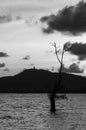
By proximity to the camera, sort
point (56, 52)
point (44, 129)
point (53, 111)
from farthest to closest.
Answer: point (53, 111)
point (56, 52)
point (44, 129)

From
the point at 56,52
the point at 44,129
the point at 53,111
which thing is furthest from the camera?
the point at 53,111

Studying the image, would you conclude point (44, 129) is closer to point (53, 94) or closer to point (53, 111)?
point (53, 94)

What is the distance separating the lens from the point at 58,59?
8225 cm

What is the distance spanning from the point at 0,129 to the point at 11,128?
7.10 ft

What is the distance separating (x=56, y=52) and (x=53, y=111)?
18.8 m

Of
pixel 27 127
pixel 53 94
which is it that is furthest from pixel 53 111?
pixel 27 127

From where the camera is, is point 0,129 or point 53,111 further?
point 53,111

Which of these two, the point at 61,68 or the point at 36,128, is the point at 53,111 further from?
the point at 36,128

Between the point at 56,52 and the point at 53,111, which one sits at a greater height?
the point at 56,52

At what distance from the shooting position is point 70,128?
63062mm

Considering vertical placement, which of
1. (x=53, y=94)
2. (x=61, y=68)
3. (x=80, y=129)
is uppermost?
(x=61, y=68)

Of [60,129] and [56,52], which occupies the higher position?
[56,52]

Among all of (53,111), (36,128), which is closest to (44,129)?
(36,128)

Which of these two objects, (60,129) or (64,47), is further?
(64,47)
